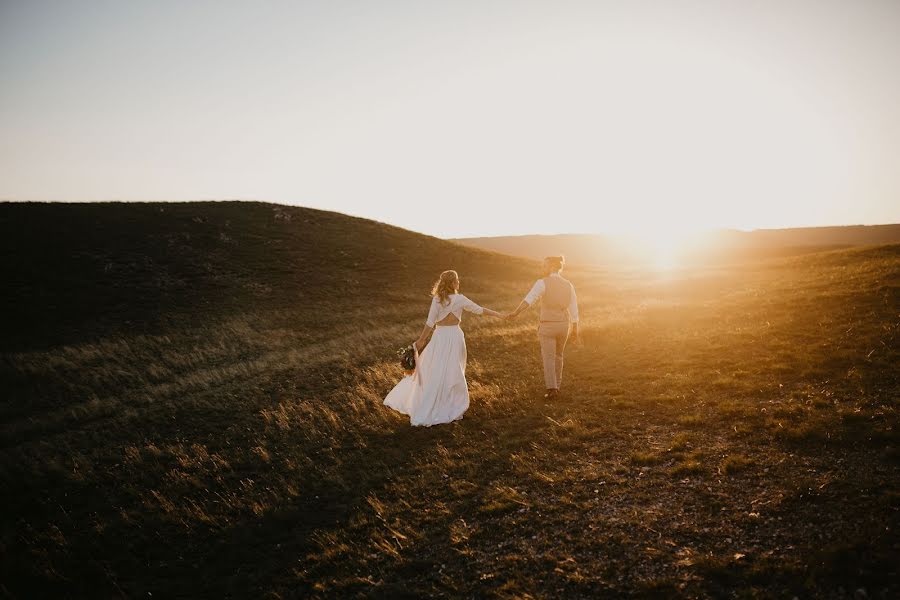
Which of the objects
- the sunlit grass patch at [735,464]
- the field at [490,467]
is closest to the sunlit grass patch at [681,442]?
the field at [490,467]

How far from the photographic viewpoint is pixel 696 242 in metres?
146

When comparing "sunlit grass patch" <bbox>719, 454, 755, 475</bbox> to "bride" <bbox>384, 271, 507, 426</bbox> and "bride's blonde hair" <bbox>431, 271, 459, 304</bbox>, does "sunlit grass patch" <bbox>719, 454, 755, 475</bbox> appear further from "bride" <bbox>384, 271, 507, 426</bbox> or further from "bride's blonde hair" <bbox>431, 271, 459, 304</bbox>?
"bride's blonde hair" <bbox>431, 271, 459, 304</bbox>

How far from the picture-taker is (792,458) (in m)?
6.88

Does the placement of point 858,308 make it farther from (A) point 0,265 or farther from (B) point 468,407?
(A) point 0,265

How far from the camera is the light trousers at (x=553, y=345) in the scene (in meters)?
10.3

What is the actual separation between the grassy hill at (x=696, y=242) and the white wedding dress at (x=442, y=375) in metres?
103

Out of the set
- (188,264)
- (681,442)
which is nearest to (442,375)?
(681,442)

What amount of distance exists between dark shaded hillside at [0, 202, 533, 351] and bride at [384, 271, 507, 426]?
1983cm

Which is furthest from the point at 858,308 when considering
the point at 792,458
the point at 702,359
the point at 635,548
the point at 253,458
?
the point at 253,458

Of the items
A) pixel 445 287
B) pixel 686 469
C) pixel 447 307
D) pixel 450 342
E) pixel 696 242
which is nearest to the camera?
pixel 686 469

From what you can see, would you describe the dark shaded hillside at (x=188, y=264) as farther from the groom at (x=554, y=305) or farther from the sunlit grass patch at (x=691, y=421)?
the sunlit grass patch at (x=691, y=421)

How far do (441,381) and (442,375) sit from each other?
142 mm

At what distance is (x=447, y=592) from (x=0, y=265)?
46.0 metres

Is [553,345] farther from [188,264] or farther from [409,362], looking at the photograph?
[188,264]
